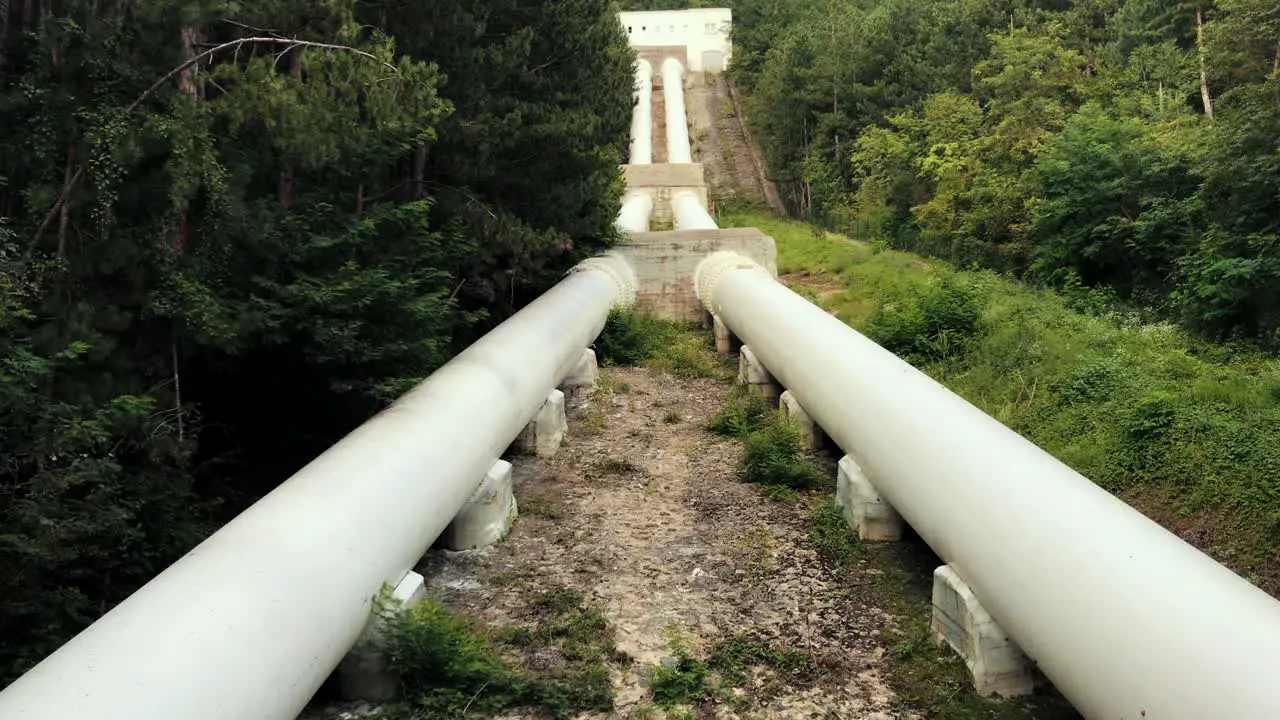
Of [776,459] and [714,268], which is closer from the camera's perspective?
[776,459]

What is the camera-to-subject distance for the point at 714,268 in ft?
37.5

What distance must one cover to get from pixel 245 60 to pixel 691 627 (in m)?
4.19

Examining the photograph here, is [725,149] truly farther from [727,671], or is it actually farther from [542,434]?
[727,671]

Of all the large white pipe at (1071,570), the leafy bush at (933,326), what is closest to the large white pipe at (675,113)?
the leafy bush at (933,326)

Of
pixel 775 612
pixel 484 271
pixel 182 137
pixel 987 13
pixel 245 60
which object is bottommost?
pixel 775 612

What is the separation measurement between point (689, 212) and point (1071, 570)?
15.8 metres

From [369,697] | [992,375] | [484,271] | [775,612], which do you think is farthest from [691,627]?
[484,271]

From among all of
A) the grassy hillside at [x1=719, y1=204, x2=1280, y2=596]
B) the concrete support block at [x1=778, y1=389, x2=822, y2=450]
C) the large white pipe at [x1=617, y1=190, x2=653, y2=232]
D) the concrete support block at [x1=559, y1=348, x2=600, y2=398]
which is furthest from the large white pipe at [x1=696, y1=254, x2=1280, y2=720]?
the large white pipe at [x1=617, y1=190, x2=653, y2=232]

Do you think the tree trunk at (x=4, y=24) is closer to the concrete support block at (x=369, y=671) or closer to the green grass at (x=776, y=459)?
the concrete support block at (x=369, y=671)

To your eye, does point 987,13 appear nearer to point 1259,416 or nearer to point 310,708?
point 1259,416

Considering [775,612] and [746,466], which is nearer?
[775,612]

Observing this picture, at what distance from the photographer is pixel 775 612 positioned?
4223mm

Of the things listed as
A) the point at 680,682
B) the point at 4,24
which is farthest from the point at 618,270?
the point at 680,682

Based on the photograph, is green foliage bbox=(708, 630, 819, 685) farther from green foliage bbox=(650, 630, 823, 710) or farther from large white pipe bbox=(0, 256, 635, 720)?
large white pipe bbox=(0, 256, 635, 720)
